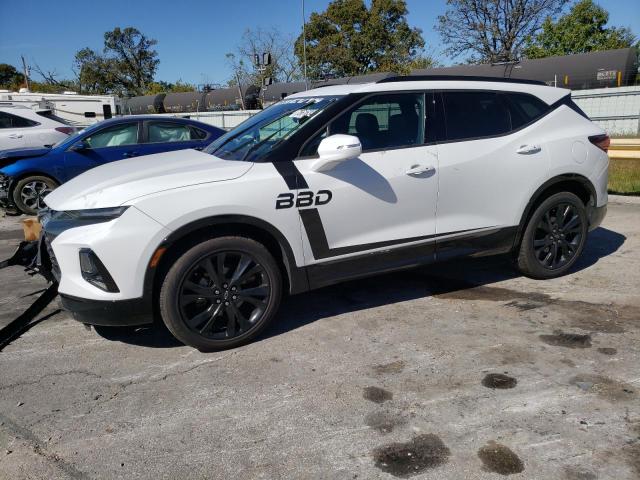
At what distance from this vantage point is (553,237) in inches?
190

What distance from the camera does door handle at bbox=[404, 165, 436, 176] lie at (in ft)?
13.1

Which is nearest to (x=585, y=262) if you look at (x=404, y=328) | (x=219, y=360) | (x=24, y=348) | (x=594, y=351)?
(x=594, y=351)

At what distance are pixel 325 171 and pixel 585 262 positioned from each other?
3277 mm

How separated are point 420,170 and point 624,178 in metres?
7.85

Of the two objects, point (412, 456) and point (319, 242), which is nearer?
point (412, 456)

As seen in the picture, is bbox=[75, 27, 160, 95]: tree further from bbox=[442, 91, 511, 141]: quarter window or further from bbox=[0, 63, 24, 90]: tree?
bbox=[442, 91, 511, 141]: quarter window

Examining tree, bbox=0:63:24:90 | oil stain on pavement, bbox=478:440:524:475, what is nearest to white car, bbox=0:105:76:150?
oil stain on pavement, bbox=478:440:524:475

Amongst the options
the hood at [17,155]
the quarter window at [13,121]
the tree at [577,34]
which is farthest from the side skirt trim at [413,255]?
the tree at [577,34]

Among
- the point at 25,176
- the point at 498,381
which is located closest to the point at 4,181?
the point at 25,176

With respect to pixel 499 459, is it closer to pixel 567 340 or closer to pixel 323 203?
pixel 567 340

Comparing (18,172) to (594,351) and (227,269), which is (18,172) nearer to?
(227,269)

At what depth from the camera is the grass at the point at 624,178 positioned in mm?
8984

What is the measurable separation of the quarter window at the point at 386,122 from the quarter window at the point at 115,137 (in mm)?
5525

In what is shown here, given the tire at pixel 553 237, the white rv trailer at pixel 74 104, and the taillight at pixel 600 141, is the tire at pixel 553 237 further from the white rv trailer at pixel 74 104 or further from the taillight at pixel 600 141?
the white rv trailer at pixel 74 104
